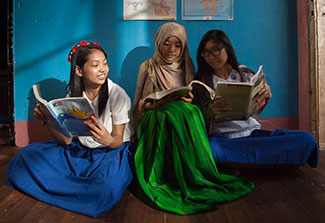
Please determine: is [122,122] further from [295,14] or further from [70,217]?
[295,14]

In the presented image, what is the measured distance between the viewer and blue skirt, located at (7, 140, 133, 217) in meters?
1.25

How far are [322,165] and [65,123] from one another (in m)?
1.75

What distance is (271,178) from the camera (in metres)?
1.59

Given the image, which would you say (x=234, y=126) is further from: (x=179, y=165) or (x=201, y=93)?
(x=179, y=165)

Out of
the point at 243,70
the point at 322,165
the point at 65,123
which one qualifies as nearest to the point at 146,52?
the point at 243,70

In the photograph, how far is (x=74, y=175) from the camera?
1.44m

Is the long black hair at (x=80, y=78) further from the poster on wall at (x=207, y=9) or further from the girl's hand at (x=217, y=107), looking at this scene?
the poster on wall at (x=207, y=9)

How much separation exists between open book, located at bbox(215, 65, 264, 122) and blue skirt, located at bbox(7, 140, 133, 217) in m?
0.65

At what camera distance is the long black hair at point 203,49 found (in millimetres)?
1654

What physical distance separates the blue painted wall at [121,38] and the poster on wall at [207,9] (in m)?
0.05

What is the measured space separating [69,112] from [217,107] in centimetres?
79

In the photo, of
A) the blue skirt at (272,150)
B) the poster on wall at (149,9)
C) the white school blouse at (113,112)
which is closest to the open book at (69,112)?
the white school blouse at (113,112)

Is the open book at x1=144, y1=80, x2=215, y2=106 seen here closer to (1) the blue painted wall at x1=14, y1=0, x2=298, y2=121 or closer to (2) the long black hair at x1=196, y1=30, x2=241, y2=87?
(2) the long black hair at x1=196, y1=30, x2=241, y2=87

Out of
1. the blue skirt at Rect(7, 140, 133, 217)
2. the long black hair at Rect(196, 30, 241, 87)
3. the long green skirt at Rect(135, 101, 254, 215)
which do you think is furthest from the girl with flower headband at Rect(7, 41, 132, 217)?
the long black hair at Rect(196, 30, 241, 87)
